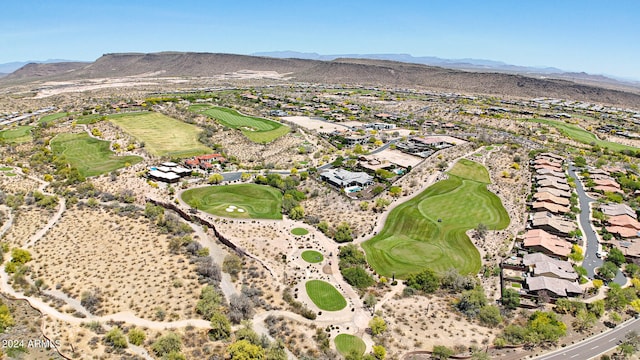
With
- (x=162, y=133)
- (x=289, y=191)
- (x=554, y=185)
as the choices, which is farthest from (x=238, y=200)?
(x=554, y=185)

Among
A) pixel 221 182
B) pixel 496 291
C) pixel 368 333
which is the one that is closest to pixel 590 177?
pixel 496 291

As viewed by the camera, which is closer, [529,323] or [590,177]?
[529,323]

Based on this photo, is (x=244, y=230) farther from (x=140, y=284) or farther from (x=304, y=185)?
(x=304, y=185)

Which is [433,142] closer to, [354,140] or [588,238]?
[354,140]

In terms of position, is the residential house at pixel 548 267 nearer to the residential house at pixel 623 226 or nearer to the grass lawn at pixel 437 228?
the grass lawn at pixel 437 228

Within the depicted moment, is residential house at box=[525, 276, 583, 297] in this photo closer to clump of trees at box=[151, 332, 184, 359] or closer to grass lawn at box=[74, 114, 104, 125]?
clump of trees at box=[151, 332, 184, 359]

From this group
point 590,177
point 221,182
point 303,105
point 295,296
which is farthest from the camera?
point 303,105
